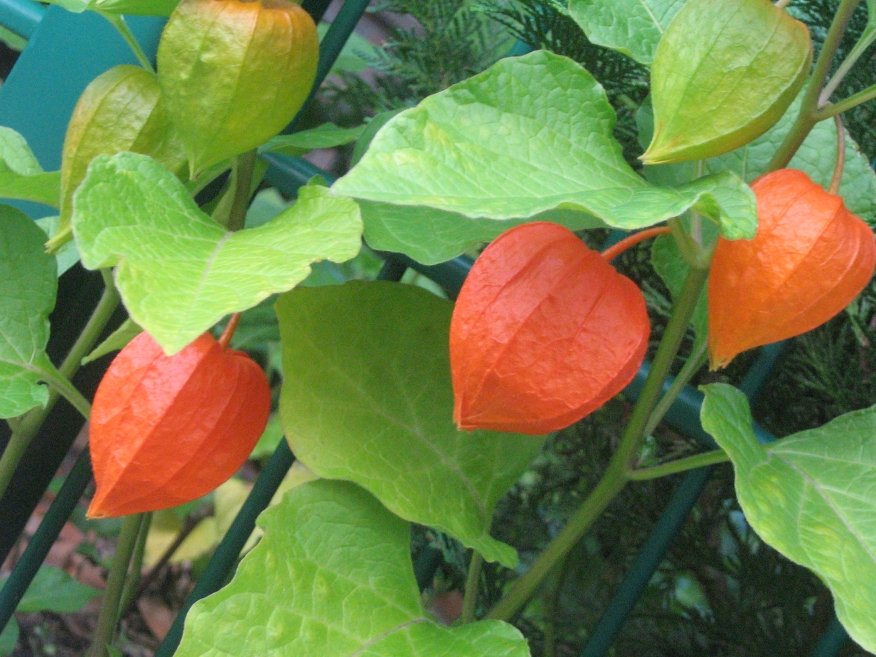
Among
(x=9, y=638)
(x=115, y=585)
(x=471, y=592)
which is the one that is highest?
(x=471, y=592)

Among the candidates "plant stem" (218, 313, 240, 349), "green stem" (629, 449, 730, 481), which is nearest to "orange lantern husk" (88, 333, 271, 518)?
"plant stem" (218, 313, 240, 349)

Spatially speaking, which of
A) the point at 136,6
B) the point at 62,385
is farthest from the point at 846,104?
the point at 62,385

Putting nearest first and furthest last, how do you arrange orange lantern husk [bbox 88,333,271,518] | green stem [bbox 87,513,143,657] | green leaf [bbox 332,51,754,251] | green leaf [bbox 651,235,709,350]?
green leaf [bbox 332,51,754,251] → orange lantern husk [bbox 88,333,271,518] → green leaf [bbox 651,235,709,350] → green stem [bbox 87,513,143,657]

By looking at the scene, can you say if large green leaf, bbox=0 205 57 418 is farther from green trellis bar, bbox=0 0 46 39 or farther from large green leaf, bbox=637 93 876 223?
large green leaf, bbox=637 93 876 223

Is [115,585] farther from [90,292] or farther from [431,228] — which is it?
[431,228]

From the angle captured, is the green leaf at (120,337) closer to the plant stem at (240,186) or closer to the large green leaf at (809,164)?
the plant stem at (240,186)

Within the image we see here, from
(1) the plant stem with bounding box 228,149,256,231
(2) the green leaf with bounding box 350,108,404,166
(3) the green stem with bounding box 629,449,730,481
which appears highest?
(2) the green leaf with bounding box 350,108,404,166

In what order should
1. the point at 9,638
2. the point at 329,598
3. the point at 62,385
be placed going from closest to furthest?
the point at 329,598
the point at 62,385
the point at 9,638

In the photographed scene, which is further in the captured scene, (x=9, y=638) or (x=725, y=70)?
(x=9, y=638)
